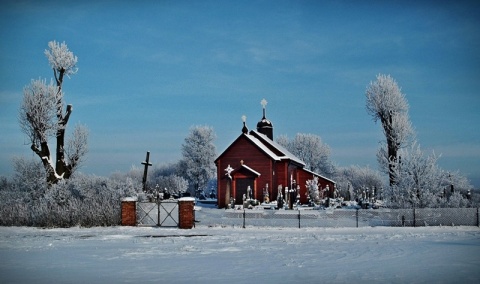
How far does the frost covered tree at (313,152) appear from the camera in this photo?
66.8 metres

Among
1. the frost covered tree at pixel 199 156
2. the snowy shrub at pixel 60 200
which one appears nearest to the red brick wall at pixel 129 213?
the snowy shrub at pixel 60 200

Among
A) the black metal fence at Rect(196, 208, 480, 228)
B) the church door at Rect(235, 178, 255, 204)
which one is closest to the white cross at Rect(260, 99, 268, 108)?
the church door at Rect(235, 178, 255, 204)

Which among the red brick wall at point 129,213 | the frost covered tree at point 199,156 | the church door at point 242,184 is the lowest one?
the red brick wall at point 129,213

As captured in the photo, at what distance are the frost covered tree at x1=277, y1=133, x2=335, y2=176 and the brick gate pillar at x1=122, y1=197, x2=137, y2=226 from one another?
157 ft

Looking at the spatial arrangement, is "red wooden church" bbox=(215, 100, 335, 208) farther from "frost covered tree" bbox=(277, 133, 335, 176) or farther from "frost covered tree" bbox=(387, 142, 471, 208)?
"frost covered tree" bbox=(277, 133, 335, 176)

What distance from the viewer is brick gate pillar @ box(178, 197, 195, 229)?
1991 centimetres

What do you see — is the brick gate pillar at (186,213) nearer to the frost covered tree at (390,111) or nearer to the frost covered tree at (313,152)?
the frost covered tree at (390,111)

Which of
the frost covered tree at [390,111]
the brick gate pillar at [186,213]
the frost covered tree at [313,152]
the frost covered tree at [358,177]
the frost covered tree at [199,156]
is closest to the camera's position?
the brick gate pillar at [186,213]

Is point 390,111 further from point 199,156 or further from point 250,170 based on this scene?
point 199,156

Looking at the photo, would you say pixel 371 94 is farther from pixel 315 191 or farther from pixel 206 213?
pixel 206 213

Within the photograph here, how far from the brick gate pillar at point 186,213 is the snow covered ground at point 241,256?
0.87m

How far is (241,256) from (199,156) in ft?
162

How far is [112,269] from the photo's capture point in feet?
33.2

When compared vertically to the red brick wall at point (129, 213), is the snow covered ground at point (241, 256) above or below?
below
